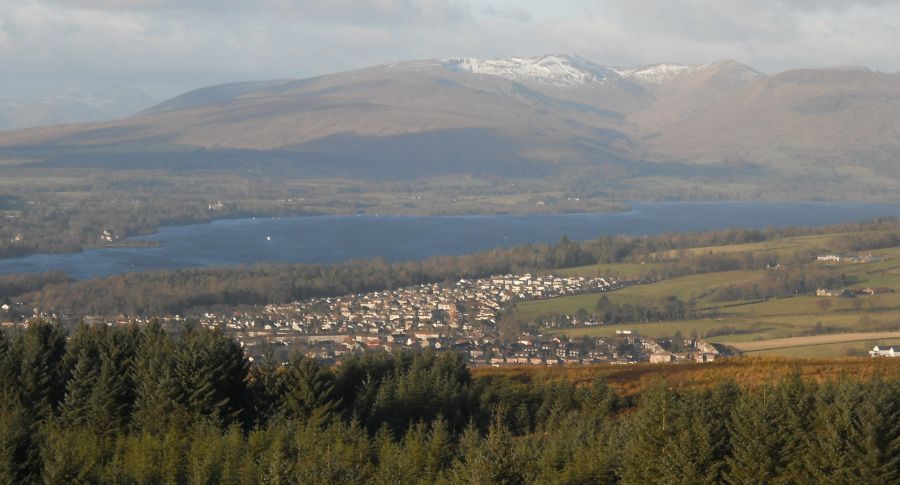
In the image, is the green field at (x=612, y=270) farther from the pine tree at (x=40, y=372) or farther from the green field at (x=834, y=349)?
the pine tree at (x=40, y=372)

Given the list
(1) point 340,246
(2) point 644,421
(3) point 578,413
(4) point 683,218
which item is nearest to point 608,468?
(2) point 644,421

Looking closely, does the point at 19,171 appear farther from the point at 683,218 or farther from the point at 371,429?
the point at 371,429

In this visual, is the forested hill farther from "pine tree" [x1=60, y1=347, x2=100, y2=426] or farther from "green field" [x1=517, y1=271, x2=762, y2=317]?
"green field" [x1=517, y1=271, x2=762, y2=317]

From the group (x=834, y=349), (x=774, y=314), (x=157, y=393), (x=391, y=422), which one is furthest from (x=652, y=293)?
(x=157, y=393)

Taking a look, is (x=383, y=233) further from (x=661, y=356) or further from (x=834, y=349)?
(x=834, y=349)

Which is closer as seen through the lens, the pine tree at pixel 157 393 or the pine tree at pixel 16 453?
the pine tree at pixel 16 453

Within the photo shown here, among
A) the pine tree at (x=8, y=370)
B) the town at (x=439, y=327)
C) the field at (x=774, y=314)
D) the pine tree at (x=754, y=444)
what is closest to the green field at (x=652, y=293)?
the field at (x=774, y=314)
